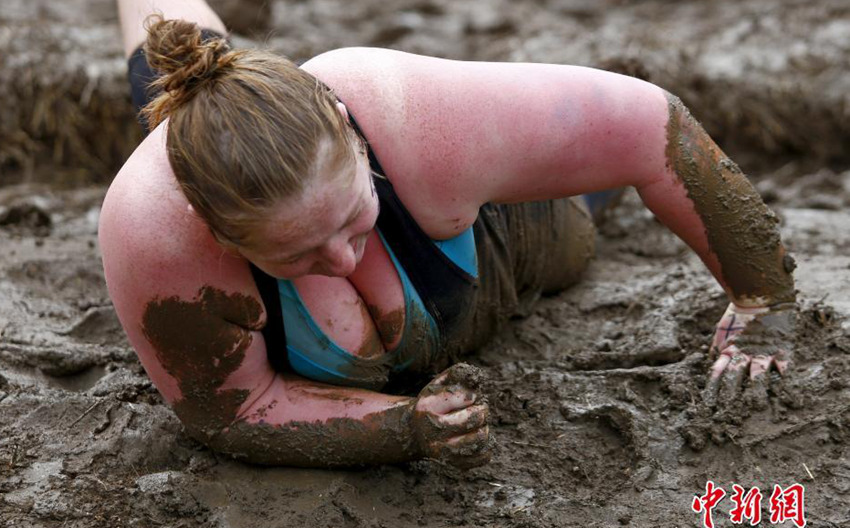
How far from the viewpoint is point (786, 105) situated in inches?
158

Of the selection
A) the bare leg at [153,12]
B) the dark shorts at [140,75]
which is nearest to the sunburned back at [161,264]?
the dark shorts at [140,75]

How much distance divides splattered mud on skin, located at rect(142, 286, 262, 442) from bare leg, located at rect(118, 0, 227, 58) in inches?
36.3

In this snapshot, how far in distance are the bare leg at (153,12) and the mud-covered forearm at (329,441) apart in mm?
1080

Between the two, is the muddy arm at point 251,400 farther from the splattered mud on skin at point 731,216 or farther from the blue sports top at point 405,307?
the splattered mud on skin at point 731,216

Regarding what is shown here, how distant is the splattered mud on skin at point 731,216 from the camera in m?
2.22

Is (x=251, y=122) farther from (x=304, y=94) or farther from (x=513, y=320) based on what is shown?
(x=513, y=320)

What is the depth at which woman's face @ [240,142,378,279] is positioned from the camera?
1.75 m

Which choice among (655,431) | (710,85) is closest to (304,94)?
(655,431)

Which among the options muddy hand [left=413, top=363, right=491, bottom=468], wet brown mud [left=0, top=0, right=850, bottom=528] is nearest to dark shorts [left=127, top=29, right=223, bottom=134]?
wet brown mud [left=0, top=0, right=850, bottom=528]

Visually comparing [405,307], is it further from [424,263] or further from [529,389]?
[529,389]

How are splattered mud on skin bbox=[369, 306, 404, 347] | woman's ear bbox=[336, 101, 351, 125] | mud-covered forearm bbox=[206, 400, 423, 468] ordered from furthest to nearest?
splattered mud on skin bbox=[369, 306, 404, 347], mud-covered forearm bbox=[206, 400, 423, 468], woman's ear bbox=[336, 101, 351, 125]

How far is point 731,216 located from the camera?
228cm

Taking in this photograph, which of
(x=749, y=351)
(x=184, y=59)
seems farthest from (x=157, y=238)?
(x=749, y=351)

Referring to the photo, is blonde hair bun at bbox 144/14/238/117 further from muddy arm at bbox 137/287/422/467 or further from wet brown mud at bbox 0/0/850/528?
wet brown mud at bbox 0/0/850/528
